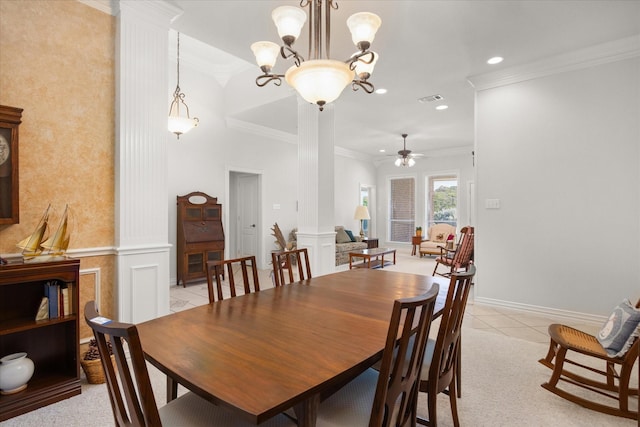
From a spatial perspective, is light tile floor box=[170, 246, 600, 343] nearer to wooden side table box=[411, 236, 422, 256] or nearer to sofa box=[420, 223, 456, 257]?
sofa box=[420, 223, 456, 257]

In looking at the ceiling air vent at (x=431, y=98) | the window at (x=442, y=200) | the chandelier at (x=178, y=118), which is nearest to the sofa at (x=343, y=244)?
the window at (x=442, y=200)

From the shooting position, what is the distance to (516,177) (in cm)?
390

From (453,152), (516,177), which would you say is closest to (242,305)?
(516,177)

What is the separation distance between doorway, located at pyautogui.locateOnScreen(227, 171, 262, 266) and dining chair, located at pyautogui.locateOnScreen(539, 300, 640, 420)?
215 inches

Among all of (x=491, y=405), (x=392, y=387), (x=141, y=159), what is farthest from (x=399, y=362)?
(x=141, y=159)

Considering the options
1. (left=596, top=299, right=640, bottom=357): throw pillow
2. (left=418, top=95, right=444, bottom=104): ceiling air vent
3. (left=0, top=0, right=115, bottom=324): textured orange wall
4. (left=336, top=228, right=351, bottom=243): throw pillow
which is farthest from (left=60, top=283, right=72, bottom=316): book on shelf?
(left=336, top=228, right=351, bottom=243): throw pillow

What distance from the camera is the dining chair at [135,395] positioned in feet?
2.77

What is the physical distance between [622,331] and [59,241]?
366 centimetres

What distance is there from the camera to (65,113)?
239 cm

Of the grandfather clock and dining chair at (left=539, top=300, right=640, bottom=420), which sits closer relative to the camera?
dining chair at (left=539, top=300, right=640, bottom=420)

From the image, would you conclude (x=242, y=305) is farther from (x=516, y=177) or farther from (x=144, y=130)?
(x=516, y=177)

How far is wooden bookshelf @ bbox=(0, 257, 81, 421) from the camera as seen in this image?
191 cm

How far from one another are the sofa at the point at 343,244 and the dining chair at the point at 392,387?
202 inches

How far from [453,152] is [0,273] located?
30.3 feet
